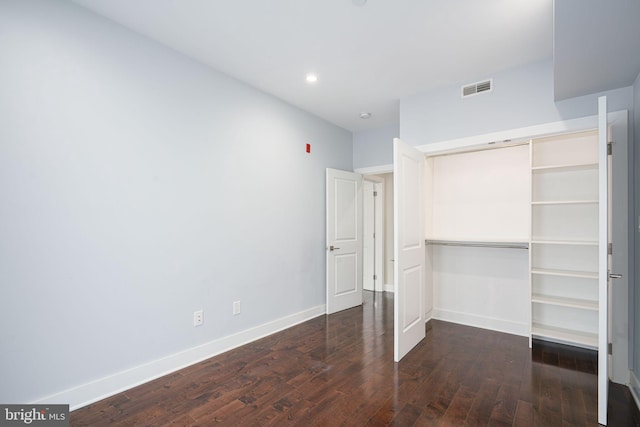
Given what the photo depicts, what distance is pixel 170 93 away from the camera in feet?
9.16

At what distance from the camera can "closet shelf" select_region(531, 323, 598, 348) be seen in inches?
122

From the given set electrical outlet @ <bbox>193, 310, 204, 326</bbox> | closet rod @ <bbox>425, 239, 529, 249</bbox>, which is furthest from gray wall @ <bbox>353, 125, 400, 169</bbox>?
electrical outlet @ <bbox>193, 310, 204, 326</bbox>

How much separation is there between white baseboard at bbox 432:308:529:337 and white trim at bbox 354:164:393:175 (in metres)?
2.14

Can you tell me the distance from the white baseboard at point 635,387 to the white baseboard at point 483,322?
113 centimetres

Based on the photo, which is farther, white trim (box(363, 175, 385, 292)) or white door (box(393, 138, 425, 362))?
white trim (box(363, 175, 385, 292))

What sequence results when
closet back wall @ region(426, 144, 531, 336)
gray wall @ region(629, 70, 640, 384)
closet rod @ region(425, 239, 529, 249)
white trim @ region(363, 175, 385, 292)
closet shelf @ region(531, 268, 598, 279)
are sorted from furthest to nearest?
white trim @ region(363, 175, 385, 292) < closet back wall @ region(426, 144, 531, 336) < closet rod @ region(425, 239, 529, 249) < closet shelf @ region(531, 268, 598, 279) < gray wall @ region(629, 70, 640, 384)

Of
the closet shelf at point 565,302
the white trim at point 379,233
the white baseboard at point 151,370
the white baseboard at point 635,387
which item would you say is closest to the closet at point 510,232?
the closet shelf at point 565,302

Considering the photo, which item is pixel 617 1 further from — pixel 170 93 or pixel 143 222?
pixel 143 222

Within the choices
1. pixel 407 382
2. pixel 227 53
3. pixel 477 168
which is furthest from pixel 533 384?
pixel 227 53

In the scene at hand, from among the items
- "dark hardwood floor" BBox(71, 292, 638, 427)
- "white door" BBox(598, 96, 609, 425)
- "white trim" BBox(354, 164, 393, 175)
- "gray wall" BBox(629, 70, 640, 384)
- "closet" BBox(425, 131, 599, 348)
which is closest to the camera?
"white door" BBox(598, 96, 609, 425)

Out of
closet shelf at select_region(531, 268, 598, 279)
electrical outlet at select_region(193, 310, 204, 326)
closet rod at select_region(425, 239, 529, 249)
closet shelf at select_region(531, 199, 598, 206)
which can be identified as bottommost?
electrical outlet at select_region(193, 310, 204, 326)

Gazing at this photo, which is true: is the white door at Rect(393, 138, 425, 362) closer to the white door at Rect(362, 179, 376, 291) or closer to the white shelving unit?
the white shelving unit

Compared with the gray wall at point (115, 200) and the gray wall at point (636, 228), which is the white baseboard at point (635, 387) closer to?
the gray wall at point (636, 228)

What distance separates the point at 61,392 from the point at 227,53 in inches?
116
